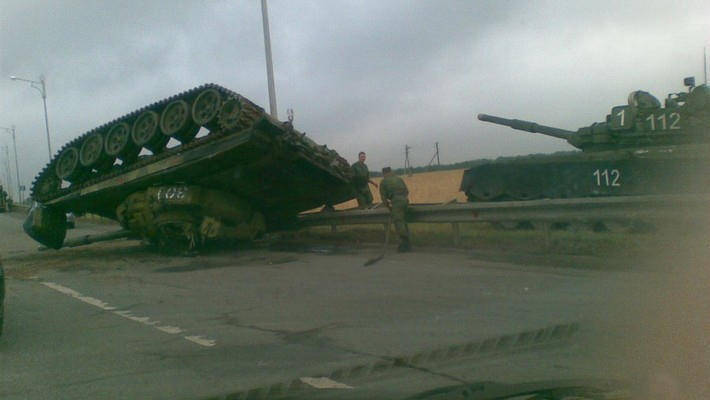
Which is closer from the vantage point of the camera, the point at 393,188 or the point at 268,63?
the point at 393,188

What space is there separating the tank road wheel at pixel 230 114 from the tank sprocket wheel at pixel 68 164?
480cm

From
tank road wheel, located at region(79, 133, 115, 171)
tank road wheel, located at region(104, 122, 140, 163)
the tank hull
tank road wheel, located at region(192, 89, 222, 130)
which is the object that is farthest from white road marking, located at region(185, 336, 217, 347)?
the tank hull

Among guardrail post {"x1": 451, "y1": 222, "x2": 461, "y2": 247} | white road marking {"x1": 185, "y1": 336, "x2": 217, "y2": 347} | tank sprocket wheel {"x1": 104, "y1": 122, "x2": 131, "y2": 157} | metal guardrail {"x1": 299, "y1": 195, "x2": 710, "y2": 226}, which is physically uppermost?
tank sprocket wheel {"x1": 104, "y1": 122, "x2": 131, "y2": 157}

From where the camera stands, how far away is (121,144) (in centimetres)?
1488

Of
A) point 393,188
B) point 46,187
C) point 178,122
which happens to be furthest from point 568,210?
point 46,187

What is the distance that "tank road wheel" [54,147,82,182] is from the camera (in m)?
15.7

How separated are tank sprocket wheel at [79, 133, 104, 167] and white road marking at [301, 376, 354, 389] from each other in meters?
11.9

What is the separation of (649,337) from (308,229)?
1161 centimetres

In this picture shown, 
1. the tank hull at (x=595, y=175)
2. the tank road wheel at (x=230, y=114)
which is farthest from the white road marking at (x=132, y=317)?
the tank hull at (x=595, y=175)

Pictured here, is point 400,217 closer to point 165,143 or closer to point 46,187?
point 165,143

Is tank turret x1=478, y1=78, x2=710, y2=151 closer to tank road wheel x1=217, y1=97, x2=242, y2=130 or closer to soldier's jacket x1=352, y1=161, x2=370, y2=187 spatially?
soldier's jacket x1=352, y1=161, x2=370, y2=187

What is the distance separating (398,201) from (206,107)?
13.1ft

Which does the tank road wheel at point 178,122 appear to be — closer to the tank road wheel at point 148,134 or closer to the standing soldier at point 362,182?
the tank road wheel at point 148,134

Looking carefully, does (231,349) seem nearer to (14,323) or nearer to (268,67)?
(14,323)
